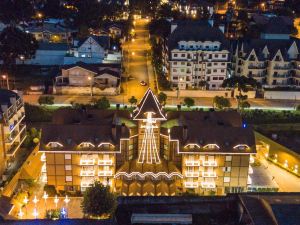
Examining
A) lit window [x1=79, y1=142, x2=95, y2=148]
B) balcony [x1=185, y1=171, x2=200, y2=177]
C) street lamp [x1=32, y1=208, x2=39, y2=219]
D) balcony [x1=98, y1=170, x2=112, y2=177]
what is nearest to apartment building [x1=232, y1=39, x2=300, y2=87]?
balcony [x1=185, y1=171, x2=200, y2=177]

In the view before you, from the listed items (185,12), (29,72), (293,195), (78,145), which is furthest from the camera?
(185,12)

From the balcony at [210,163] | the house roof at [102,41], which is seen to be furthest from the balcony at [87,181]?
the house roof at [102,41]

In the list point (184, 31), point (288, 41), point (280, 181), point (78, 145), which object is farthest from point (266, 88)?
point (78, 145)

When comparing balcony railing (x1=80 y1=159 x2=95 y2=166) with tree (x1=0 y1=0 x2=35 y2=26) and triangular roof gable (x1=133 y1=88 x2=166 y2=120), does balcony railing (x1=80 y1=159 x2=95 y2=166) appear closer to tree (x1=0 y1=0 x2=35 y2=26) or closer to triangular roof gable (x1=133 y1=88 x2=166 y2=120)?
triangular roof gable (x1=133 y1=88 x2=166 y2=120)

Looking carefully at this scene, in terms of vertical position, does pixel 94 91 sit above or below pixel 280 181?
above

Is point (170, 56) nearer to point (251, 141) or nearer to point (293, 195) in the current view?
point (251, 141)

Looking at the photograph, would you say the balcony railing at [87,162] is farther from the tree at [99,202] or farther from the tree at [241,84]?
the tree at [241,84]
